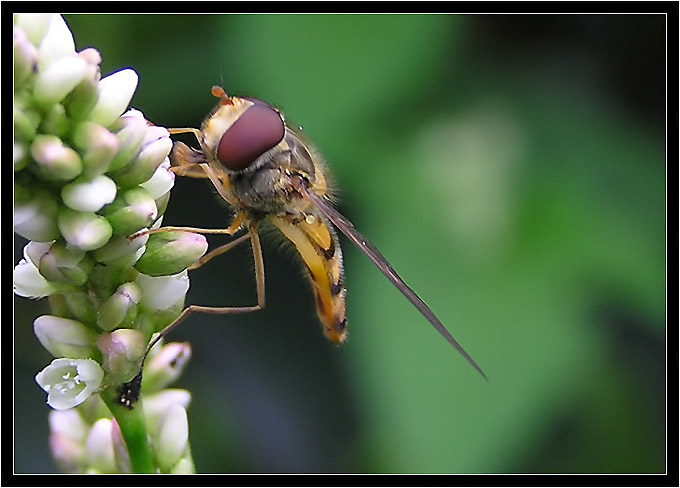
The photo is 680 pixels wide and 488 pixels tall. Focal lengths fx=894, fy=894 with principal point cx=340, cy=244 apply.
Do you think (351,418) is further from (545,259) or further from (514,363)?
(545,259)

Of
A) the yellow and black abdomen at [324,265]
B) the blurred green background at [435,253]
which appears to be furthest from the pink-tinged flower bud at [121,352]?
the blurred green background at [435,253]

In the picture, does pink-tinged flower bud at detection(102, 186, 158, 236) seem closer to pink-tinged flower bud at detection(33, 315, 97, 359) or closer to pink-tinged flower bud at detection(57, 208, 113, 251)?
pink-tinged flower bud at detection(57, 208, 113, 251)

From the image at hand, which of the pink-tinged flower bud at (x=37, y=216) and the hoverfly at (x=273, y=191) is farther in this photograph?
the hoverfly at (x=273, y=191)

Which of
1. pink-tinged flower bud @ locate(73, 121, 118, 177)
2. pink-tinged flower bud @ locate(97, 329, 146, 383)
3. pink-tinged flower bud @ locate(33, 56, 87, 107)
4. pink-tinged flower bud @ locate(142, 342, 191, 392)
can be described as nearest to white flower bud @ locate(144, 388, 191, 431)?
pink-tinged flower bud @ locate(142, 342, 191, 392)

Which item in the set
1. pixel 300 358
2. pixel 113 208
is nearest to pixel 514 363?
pixel 300 358

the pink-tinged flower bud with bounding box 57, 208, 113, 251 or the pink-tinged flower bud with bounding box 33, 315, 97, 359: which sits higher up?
the pink-tinged flower bud with bounding box 57, 208, 113, 251

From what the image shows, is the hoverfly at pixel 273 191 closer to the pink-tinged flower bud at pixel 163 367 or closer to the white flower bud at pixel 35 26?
the pink-tinged flower bud at pixel 163 367

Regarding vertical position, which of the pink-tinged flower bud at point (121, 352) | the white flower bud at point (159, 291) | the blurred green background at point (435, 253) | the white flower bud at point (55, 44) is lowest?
the blurred green background at point (435, 253)
